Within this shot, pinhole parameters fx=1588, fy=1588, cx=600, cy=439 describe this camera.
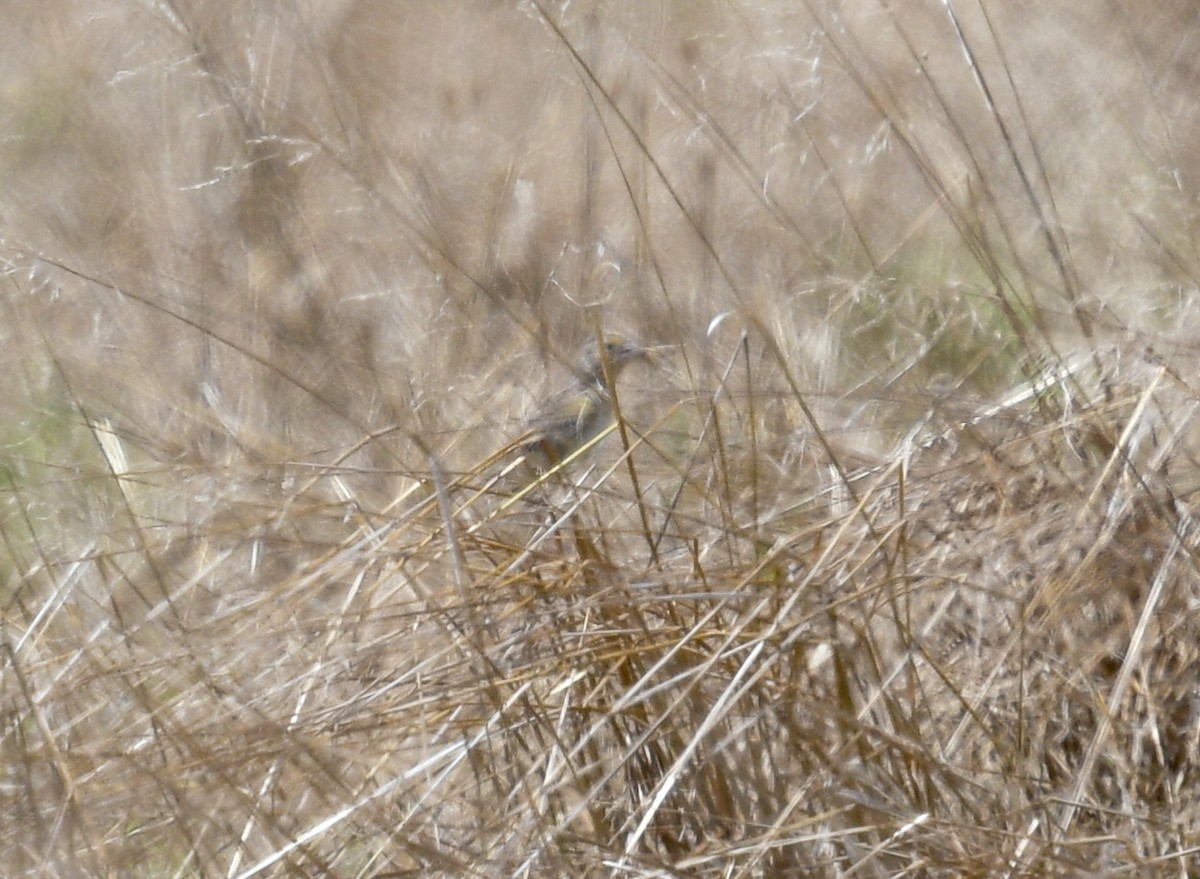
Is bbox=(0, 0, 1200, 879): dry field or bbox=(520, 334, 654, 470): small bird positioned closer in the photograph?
bbox=(0, 0, 1200, 879): dry field

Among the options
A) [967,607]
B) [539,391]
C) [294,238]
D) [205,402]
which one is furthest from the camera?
[294,238]

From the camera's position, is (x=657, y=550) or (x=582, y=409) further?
(x=582, y=409)

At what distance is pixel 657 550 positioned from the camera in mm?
1708

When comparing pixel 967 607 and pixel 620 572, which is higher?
pixel 620 572

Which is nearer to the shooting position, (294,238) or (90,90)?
(294,238)

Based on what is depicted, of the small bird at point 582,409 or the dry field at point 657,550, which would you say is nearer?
the dry field at point 657,550

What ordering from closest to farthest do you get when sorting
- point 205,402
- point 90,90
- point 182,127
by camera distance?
point 205,402
point 182,127
point 90,90

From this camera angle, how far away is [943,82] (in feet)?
12.7

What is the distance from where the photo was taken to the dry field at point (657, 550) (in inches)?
59.4

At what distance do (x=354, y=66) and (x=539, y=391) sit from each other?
1802 mm

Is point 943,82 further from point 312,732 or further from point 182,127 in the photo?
point 312,732

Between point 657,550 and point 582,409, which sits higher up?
point 657,550

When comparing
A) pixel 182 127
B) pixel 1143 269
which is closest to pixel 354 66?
pixel 182 127

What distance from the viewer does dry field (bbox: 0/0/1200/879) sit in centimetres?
151
